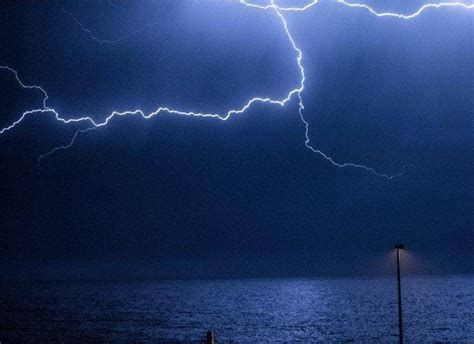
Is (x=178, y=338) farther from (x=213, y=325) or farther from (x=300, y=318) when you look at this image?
(x=300, y=318)

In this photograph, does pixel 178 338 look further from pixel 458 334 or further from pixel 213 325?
Result: pixel 458 334

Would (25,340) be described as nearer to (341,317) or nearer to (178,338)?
(178,338)

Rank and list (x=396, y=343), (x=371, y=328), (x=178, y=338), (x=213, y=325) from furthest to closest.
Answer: (x=213, y=325) < (x=371, y=328) < (x=178, y=338) < (x=396, y=343)

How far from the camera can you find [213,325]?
47031 millimetres

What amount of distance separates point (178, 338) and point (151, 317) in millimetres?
16693

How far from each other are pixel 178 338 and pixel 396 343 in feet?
45.3

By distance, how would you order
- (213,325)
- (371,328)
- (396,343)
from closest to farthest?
(396,343) → (371,328) → (213,325)

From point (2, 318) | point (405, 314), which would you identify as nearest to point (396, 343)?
point (405, 314)

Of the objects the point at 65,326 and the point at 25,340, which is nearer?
the point at 25,340

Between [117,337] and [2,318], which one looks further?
[2,318]

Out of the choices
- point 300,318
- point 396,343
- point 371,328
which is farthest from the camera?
point 300,318

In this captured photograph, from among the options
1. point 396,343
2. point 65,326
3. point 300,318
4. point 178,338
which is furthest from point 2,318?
point 396,343

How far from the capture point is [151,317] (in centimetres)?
5428

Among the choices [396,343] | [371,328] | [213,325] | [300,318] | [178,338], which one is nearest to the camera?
[396,343]
